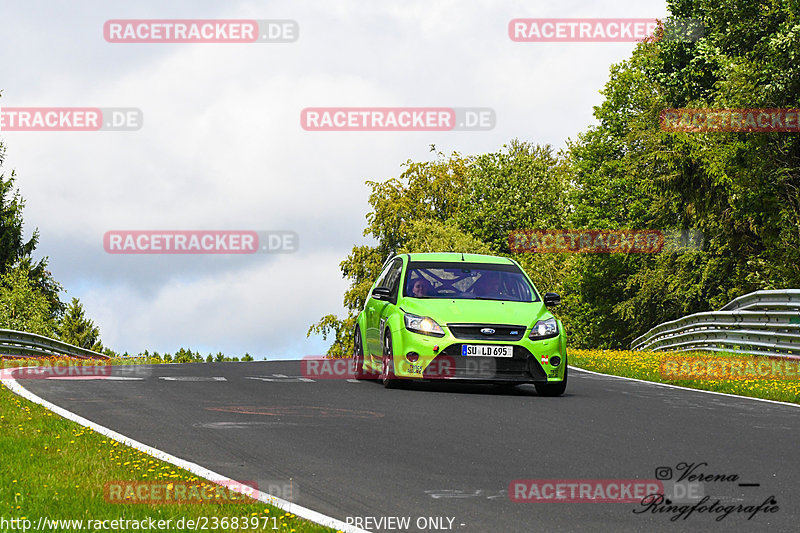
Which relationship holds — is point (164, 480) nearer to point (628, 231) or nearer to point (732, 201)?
point (732, 201)

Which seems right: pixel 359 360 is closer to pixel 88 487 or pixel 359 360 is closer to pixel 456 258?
pixel 456 258

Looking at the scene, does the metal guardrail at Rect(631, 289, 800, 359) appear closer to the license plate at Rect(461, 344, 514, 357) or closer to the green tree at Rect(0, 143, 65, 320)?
the license plate at Rect(461, 344, 514, 357)

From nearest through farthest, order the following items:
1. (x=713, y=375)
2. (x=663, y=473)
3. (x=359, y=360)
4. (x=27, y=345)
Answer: (x=663, y=473)
(x=359, y=360)
(x=713, y=375)
(x=27, y=345)

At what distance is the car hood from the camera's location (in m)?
14.0

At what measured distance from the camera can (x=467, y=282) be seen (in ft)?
51.1

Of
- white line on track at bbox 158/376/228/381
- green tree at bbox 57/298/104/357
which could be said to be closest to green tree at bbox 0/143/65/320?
green tree at bbox 57/298/104/357

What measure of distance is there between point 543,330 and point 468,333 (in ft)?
3.31

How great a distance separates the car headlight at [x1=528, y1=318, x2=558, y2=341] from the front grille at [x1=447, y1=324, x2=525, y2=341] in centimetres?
20

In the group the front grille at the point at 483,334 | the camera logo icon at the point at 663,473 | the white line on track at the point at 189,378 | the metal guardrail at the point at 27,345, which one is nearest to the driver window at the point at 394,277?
the front grille at the point at 483,334

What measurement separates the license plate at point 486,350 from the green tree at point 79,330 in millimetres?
83267

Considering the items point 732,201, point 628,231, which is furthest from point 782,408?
point 628,231

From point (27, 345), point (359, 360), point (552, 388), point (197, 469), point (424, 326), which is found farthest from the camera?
point (27, 345)

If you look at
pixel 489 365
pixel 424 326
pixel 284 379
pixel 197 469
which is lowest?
pixel 197 469

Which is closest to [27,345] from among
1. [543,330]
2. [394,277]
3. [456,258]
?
[394,277]
